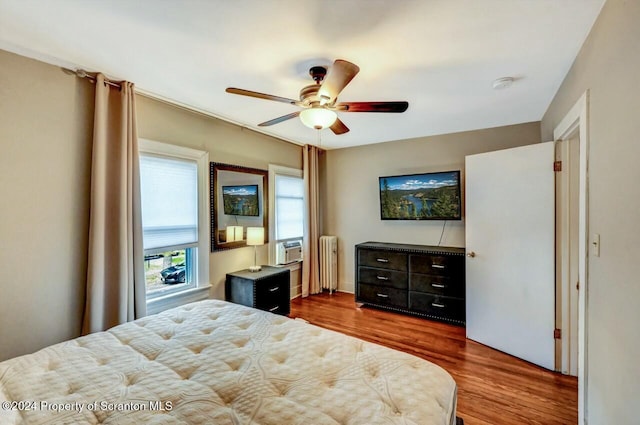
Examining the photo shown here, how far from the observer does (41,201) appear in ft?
6.44

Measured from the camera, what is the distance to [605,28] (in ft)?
4.56

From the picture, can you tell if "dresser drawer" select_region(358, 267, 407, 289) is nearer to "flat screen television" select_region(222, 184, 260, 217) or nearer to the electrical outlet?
"flat screen television" select_region(222, 184, 260, 217)

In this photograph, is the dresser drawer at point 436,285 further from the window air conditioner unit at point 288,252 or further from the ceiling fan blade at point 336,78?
the ceiling fan blade at point 336,78

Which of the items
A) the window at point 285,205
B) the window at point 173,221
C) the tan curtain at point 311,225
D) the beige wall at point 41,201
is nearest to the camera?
the beige wall at point 41,201

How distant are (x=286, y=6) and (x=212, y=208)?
2.26 meters

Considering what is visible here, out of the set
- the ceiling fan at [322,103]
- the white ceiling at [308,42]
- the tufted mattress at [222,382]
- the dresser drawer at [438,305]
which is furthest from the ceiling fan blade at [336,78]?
the dresser drawer at [438,305]

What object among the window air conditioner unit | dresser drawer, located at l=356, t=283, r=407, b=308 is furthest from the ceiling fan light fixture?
Answer: dresser drawer, located at l=356, t=283, r=407, b=308

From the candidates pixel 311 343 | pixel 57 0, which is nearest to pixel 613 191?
pixel 311 343

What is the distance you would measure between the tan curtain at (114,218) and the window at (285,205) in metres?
1.83

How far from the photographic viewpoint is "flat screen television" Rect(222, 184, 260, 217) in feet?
10.9

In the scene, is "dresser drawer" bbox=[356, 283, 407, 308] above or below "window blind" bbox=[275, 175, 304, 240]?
below

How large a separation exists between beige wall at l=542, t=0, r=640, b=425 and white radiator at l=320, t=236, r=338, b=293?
3.40m

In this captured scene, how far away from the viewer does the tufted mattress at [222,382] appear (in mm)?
999

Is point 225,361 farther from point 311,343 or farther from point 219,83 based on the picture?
point 219,83
